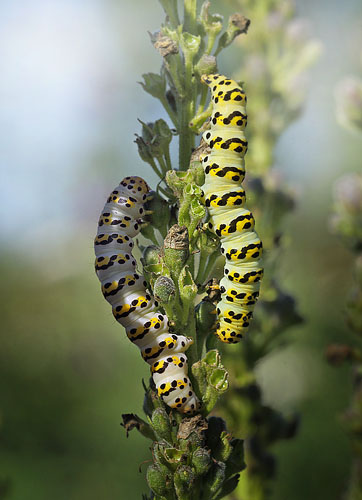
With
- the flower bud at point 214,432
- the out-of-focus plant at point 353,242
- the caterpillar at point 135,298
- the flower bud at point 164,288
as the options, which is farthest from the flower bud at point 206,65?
the out-of-focus plant at point 353,242

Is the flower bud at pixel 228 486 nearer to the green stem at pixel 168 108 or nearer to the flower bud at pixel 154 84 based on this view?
the green stem at pixel 168 108

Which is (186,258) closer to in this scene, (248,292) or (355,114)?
(248,292)

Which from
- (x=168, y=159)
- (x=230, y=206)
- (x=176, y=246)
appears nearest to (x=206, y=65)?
(x=168, y=159)

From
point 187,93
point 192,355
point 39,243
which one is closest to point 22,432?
point 39,243

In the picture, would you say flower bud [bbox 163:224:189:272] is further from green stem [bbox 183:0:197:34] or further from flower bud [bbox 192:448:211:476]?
green stem [bbox 183:0:197:34]

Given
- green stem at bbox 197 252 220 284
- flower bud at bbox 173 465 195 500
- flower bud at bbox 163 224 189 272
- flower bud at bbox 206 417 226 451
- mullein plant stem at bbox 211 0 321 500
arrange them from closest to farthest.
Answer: flower bud at bbox 173 465 195 500 → flower bud at bbox 163 224 189 272 → flower bud at bbox 206 417 226 451 → green stem at bbox 197 252 220 284 → mullein plant stem at bbox 211 0 321 500

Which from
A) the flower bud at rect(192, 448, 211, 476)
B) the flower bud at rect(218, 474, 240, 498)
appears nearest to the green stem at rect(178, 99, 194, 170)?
the flower bud at rect(192, 448, 211, 476)
